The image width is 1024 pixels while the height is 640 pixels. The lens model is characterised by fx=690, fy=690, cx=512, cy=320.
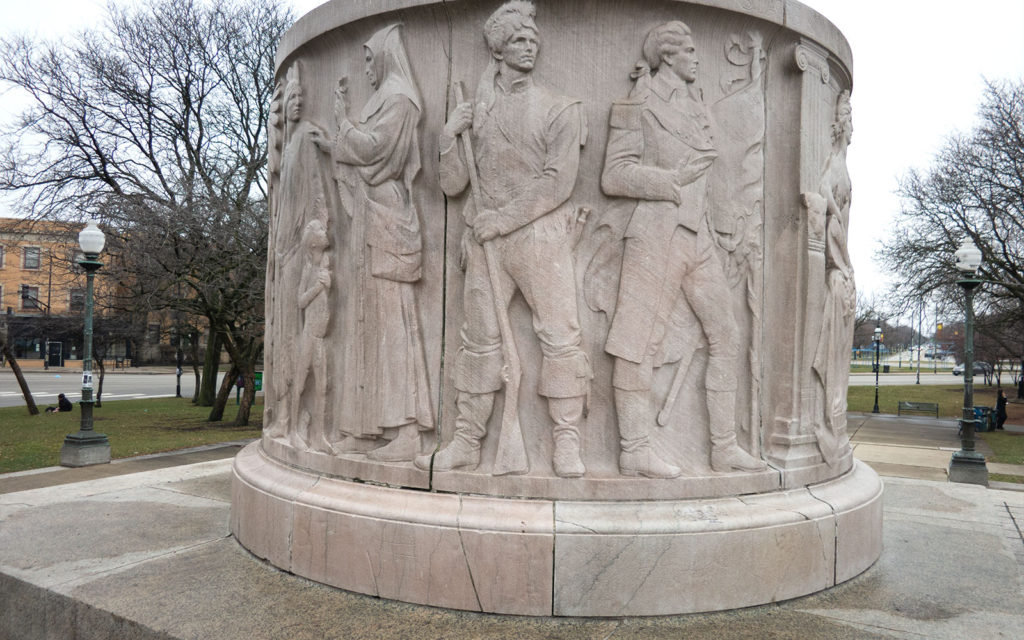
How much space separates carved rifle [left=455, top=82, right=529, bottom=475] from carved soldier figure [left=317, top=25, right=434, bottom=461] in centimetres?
51

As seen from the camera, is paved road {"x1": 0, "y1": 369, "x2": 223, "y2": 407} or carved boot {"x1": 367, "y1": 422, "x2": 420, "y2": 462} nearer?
carved boot {"x1": 367, "y1": 422, "x2": 420, "y2": 462}

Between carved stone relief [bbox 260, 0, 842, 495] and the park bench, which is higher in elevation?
carved stone relief [bbox 260, 0, 842, 495]

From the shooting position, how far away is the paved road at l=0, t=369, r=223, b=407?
1193 inches

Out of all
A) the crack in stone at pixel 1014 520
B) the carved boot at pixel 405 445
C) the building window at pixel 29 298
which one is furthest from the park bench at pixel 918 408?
the building window at pixel 29 298

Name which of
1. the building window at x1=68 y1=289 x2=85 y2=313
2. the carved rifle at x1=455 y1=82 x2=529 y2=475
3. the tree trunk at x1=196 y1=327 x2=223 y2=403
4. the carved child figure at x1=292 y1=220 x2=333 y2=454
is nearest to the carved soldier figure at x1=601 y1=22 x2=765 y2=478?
the carved rifle at x1=455 y1=82 x2=529 y2=475

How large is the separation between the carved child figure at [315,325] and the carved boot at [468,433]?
40.5 inches

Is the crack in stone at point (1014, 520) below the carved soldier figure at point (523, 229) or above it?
Answer: below

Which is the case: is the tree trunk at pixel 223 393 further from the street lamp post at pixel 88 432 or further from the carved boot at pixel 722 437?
the carved boot at pixel 722 437

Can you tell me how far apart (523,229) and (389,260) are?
3.11 feet

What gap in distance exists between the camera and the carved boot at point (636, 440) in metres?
4.33

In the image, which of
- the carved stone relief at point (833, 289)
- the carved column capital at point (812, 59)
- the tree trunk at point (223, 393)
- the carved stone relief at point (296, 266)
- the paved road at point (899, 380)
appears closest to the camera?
the carved column capital at point (812, 59)

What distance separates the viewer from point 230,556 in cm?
496

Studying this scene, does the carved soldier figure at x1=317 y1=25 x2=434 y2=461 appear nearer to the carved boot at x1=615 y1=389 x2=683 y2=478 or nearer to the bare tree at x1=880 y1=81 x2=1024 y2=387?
the carved boot at x1=615 y1=389 x2=683 y2=478

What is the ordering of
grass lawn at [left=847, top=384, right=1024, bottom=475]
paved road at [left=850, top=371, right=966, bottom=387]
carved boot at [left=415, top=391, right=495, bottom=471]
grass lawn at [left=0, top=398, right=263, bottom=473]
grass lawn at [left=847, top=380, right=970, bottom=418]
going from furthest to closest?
paved road at [left=850, top=371, right=966, bottom=387], grass lawn at [left=847, top=380, right=970, bottom=418], grass lawn at [left=847, top=384, right=1024, bottom=475], grass lawn at [left=0, top=398, right=263, bottom=473], carved boot at [left=415, top=391, right=495, bottom=471]
